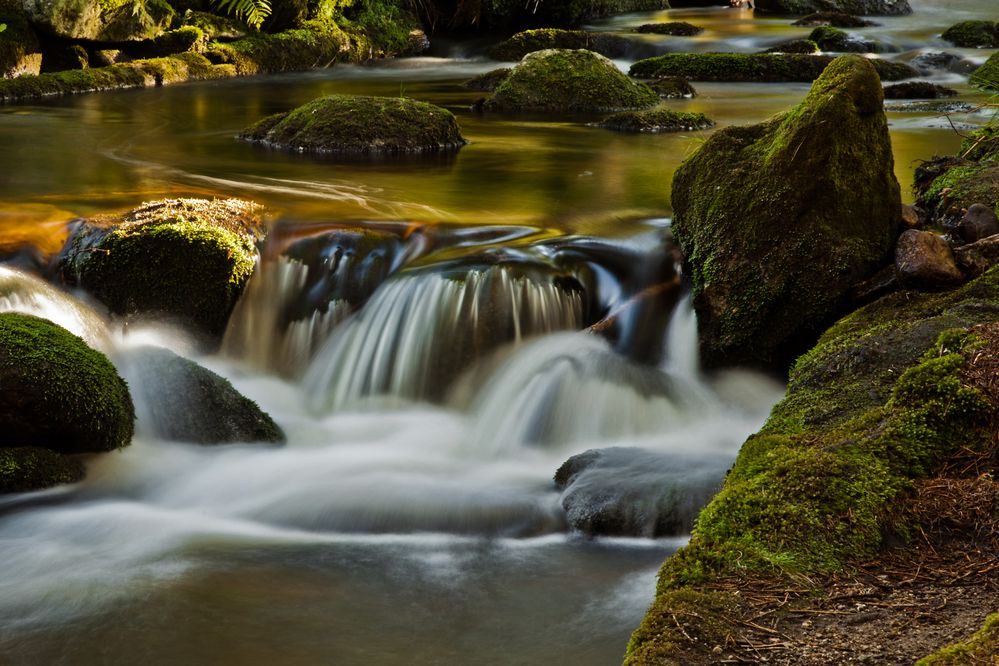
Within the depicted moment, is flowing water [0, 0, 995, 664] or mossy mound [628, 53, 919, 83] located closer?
flowing water [0, 0, 995, 664]

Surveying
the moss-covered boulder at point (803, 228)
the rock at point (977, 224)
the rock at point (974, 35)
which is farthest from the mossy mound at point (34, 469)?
the rock at point (974, 35)

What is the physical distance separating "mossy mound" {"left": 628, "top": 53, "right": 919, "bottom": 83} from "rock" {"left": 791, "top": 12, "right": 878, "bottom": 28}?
6516 mm

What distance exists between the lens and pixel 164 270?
23.2 ft

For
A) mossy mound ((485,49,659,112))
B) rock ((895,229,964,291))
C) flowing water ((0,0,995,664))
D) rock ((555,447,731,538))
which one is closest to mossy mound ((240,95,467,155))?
flowing water ((0,0,995,664))

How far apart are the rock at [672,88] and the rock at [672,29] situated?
23.3ft

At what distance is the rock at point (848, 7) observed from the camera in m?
28.0

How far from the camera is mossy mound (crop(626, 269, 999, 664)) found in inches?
114

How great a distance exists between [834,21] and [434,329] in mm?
21445

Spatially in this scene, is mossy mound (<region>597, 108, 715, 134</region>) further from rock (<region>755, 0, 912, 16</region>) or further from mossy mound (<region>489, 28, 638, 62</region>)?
rock (<region>755, 0, 912, 16</region>)

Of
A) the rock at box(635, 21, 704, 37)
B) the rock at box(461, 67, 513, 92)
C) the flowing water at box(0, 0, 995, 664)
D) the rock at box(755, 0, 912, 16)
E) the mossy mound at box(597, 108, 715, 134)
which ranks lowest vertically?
the flowing water at box(0, 0, 995, 664)

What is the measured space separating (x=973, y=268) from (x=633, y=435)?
6.72ft

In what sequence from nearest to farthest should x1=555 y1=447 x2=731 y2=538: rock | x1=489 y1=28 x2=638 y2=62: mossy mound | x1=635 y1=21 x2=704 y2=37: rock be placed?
x1=555 y1=447 x2=731 y2=538: rock < x1=489 y1=28 x2=638 y2=62: mossy mound < x1=635 y1=21 x2=704 y2=37: rock

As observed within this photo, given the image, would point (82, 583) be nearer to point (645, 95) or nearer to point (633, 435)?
point (633, 435)

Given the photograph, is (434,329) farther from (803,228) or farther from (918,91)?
(918,91)
